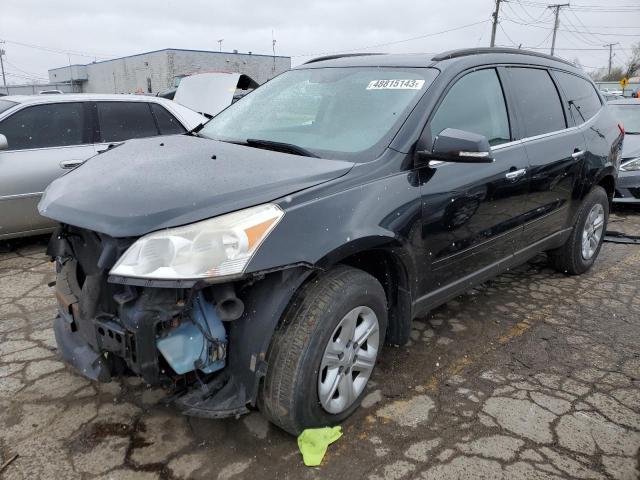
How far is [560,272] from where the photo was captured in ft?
A: 15.5

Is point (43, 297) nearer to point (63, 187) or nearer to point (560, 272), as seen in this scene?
point (63, 187)

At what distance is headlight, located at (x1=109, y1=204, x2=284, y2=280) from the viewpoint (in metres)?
1.94

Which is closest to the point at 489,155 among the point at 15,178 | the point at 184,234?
the point at 184,234

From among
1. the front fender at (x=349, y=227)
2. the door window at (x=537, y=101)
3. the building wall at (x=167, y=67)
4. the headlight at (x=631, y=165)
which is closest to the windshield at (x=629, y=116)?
the headlight at (x=631, y=165)

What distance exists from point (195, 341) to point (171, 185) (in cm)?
66

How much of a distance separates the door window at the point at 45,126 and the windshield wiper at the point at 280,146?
9.72 feet

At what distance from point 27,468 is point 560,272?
14.2ft

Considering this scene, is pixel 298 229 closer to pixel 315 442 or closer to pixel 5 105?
pixel 315 442

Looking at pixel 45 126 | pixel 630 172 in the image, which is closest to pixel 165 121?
pixel 45 126

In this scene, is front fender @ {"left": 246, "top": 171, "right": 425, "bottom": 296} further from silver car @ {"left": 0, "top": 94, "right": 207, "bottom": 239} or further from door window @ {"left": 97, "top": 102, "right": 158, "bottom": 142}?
door window @ {"left": 97, "top": 102, "right": 158, "bottom": 142}

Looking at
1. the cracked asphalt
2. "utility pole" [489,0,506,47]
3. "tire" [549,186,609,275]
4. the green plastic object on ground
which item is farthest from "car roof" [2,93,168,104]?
"utility pole" [489,0,506,47]

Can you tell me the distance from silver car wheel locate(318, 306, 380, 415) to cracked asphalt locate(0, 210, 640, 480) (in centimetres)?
19

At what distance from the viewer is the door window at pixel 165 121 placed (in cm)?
571

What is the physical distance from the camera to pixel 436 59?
3.04 metres
